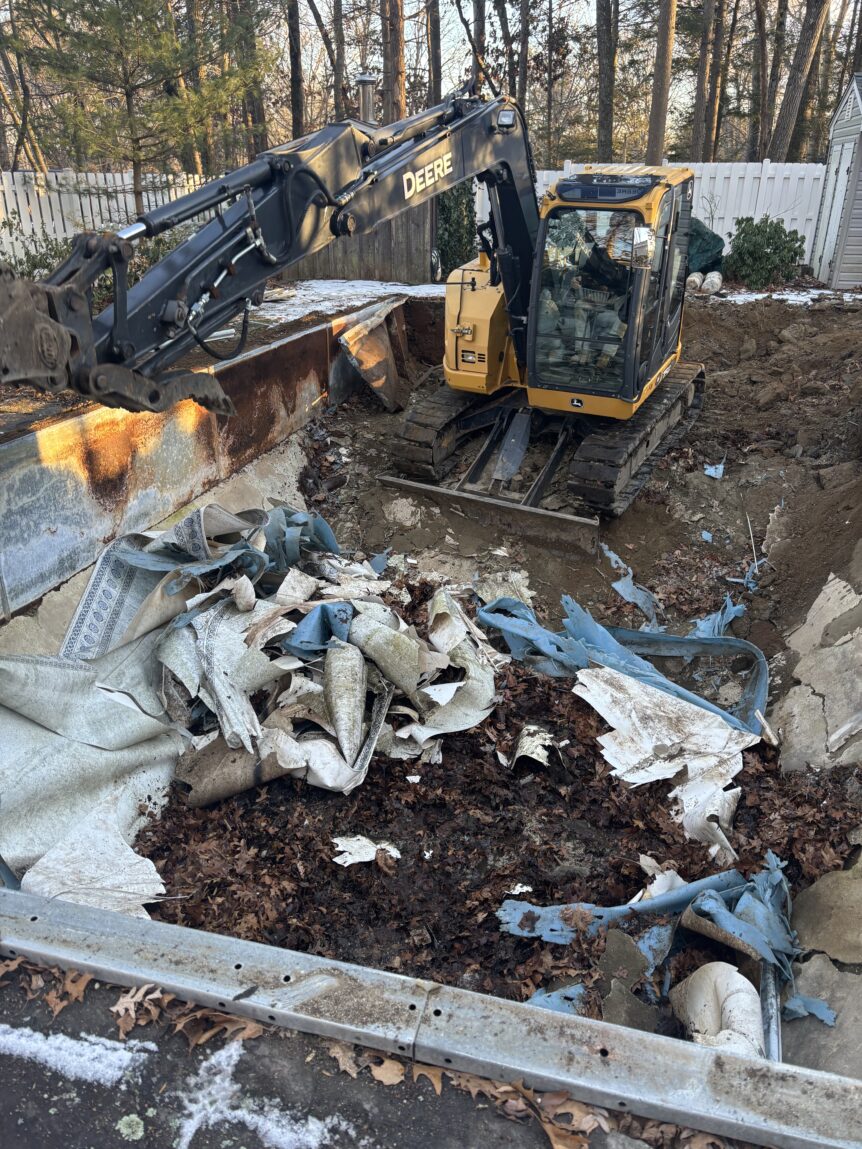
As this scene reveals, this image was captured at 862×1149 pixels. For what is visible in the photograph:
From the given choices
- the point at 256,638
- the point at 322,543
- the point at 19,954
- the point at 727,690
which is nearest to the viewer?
the point at 19,954

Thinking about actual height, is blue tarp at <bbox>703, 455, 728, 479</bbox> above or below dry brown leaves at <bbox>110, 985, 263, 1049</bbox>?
below

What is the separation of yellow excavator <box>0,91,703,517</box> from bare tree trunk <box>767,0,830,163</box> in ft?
42.4

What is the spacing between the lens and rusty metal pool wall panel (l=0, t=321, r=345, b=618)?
18.4ft

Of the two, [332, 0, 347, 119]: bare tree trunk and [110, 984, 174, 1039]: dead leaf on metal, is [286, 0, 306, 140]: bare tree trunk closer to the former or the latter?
[332, 0, 347, 119]: bare tree trunk

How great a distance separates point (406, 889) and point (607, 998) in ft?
3.57

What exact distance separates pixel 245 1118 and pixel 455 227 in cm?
1362

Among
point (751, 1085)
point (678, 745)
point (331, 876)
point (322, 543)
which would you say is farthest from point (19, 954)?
point (322, 543)

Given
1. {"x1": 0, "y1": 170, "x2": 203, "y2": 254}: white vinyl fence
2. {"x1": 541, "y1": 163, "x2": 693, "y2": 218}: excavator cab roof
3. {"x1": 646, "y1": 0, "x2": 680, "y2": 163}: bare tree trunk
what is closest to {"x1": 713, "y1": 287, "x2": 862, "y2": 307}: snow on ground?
{"x1": 646, "y1": 0, "x2": 680, "y2": 163}: bare tree trunk

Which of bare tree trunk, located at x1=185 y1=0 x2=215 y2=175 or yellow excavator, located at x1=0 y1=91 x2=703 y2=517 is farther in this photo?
bare tree trunk, located at x1=185 y1=0 x2=215 y2=175

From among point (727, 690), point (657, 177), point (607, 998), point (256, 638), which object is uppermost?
point (657, 177)

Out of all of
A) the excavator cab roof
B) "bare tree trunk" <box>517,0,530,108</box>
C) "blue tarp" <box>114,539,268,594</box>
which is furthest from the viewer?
"bare tree trunk" <box>517,0,530,108</box>

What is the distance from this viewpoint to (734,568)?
7.43 metres

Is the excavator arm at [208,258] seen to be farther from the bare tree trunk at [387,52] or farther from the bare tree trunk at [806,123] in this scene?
the bare tree trunk at [806,123]

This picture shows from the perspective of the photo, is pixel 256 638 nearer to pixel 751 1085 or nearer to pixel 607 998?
pixel 607 998
